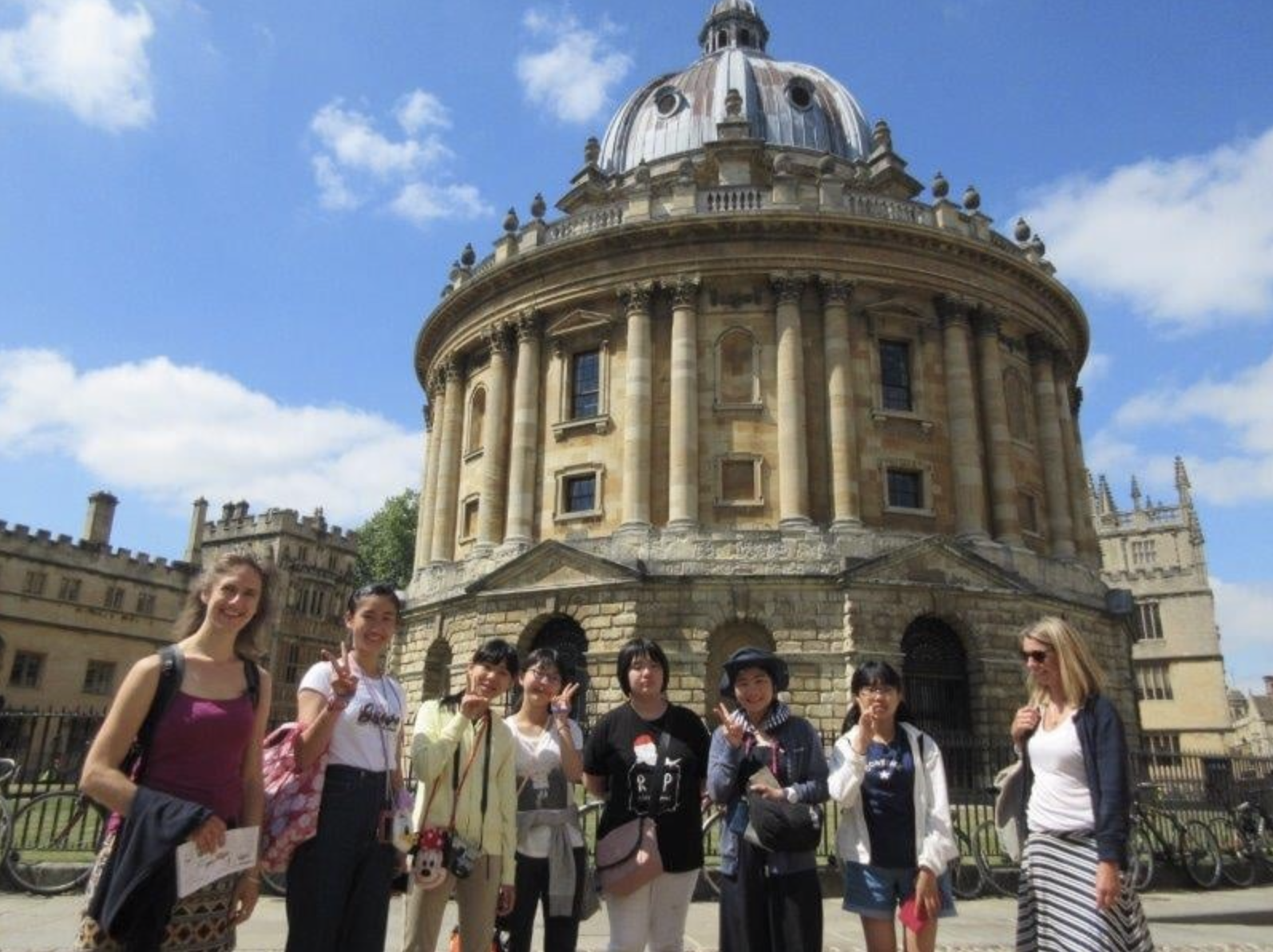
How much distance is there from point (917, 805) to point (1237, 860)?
11533 millimetres

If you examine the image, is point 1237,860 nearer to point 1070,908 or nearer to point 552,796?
point 1070,908

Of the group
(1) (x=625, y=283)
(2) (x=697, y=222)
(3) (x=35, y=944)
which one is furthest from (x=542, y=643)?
(3) (x=35, y=944)

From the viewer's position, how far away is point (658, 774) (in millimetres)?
5305

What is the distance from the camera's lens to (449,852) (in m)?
5.03

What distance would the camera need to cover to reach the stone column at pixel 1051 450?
27719 millimetres

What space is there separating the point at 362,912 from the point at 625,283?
23903mm

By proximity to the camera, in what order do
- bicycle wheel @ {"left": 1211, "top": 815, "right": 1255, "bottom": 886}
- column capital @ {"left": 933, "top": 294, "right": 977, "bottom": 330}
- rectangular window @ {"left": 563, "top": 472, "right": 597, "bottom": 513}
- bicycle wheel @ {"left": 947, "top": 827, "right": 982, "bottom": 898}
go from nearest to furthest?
1. bicycle wheel @ {"left": 947, "top": 827, "right": 982, "bottom": 898}
2. bicycle wheel @ {"left": 1211, "top": 815, "right": 1255, "bottom": 886}
3. rectangular window @ {"left": 563, "top": 472, "right": 597, "bottom": 513}
4. column capital @ {"left": 933, "top": 294, "right": 977, "bottom": 330}

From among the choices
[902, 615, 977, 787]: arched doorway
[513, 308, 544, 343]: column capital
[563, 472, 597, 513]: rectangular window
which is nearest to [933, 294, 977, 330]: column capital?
[902, 615, 977, 787]: arched doorway

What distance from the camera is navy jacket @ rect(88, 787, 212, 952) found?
3576mm

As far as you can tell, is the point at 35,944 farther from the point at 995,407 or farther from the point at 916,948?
the point at 995,407

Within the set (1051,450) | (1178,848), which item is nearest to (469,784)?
(1178,848)

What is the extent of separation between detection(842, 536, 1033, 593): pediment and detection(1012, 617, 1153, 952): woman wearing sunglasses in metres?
18.5

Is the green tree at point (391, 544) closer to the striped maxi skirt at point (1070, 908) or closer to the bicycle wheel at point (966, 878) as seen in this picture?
the bicycle wheel at point (966, 878)

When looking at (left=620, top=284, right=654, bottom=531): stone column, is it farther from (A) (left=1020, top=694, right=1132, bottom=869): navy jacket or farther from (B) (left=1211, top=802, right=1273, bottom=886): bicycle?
(A) (left=1020, top=694, right=1132, bottom=869): navy jacket
